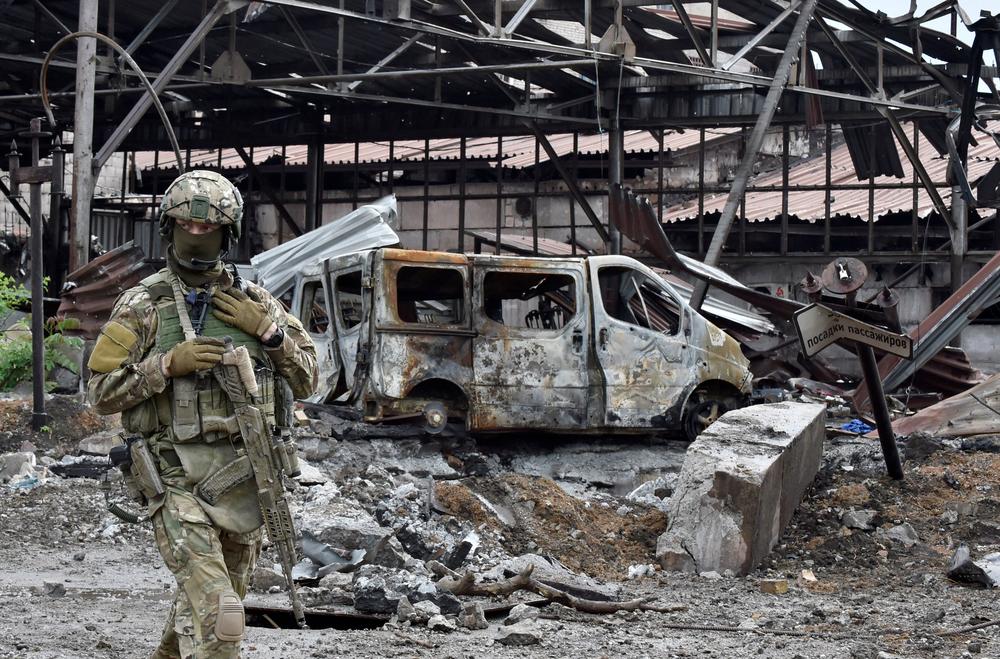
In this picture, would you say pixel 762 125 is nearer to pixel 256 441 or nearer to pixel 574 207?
pixel 574 207

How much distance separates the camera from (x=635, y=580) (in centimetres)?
711

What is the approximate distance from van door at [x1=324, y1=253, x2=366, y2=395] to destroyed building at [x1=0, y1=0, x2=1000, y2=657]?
0.13ft

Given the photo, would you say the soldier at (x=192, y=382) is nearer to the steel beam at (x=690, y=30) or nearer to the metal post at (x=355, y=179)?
the steel beam at (x=690, y=30)

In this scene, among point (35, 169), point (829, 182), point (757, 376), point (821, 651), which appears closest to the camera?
point (821, 651)

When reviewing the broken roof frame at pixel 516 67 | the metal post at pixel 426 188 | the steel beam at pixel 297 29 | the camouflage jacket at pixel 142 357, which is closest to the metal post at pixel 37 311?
the broken roof frame at pixel 516 67

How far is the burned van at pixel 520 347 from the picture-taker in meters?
10.4

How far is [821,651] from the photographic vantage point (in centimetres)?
541

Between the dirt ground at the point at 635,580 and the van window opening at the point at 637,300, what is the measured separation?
73.8 inches

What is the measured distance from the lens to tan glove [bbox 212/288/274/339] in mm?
4375

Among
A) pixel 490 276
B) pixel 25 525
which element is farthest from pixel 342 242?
pixel 25 525

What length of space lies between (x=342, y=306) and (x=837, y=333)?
4780mm

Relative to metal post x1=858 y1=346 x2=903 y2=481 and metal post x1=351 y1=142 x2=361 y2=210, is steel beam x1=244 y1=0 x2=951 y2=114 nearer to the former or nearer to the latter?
metal post x1=351 y1=142 x2=361 y2=210

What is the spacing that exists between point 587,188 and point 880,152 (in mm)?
4229

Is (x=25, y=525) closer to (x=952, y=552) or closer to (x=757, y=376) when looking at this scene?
(x=952, y=552)
